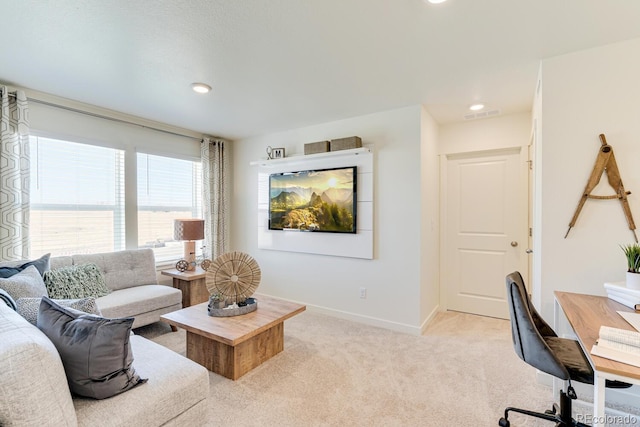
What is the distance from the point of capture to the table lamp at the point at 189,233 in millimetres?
3758

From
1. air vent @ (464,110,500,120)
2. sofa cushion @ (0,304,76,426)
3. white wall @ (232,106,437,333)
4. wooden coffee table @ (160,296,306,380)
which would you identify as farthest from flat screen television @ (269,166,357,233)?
sofa cushion @ (0,304,76,426)

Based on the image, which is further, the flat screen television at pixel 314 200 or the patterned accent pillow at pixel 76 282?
the flat screen television at pixel 314 200

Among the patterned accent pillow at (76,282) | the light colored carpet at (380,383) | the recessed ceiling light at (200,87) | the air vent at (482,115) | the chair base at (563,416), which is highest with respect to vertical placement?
the recessed ceiling light at (200,87)

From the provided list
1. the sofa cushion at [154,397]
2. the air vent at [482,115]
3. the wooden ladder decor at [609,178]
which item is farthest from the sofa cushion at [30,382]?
the air vent at [482,115]

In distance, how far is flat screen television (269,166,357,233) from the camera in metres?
3.54

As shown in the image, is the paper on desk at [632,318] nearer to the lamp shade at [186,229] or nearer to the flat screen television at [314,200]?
the flat screen television at [314,200]

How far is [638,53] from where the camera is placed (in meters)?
1.95

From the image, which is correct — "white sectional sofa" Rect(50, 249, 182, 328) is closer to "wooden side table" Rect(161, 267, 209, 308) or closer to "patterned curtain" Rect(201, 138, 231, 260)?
"wooden side table" Rect(161, 267, 209, 308)

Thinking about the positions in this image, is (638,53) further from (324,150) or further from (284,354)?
(284,354)

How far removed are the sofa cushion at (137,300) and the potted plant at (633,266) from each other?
3785mm

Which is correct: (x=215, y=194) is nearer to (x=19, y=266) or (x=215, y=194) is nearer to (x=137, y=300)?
(x=137, y=300)

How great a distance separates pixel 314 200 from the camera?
378 centimetres

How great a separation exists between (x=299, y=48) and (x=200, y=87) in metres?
1.15

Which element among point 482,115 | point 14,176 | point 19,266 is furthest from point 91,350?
point 482,115
